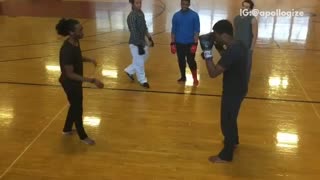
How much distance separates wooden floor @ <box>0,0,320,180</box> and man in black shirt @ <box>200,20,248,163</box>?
1.86 feet

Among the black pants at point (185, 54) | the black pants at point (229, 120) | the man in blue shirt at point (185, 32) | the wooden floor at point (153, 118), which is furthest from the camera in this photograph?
the black pants at point (185, 54)

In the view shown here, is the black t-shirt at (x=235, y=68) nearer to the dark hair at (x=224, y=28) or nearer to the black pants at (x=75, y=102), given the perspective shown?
the dark hair at (x=224, y=28)

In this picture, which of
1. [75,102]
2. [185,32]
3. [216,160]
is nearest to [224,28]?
[216,160]

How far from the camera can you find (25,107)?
5.50m

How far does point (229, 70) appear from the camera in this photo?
143 inches

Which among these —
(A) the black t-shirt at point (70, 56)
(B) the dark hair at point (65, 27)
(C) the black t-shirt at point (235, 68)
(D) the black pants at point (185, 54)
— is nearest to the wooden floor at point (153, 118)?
(D) the black pants at point (185, 54)

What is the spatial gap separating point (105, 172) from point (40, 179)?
2.16ft

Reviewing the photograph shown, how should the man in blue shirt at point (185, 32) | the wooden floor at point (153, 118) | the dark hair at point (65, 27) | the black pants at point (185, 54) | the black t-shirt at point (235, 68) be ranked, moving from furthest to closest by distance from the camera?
the black pants at point (185, 54), the man in blue shirt at point (185, 32), the wooden floor at point (153, 118), the dark hair at point (65, 27), the black t-shirt at point (235, 68)

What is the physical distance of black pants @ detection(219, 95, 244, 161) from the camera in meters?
3.78

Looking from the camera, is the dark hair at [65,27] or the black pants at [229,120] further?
→ the dark hair at [65,27]

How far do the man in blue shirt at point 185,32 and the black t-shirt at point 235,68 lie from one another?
2.34 meters

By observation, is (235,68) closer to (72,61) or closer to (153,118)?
(72,61)

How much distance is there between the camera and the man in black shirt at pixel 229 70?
11.5 feet

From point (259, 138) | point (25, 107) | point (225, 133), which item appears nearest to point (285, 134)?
point (259, 138)
